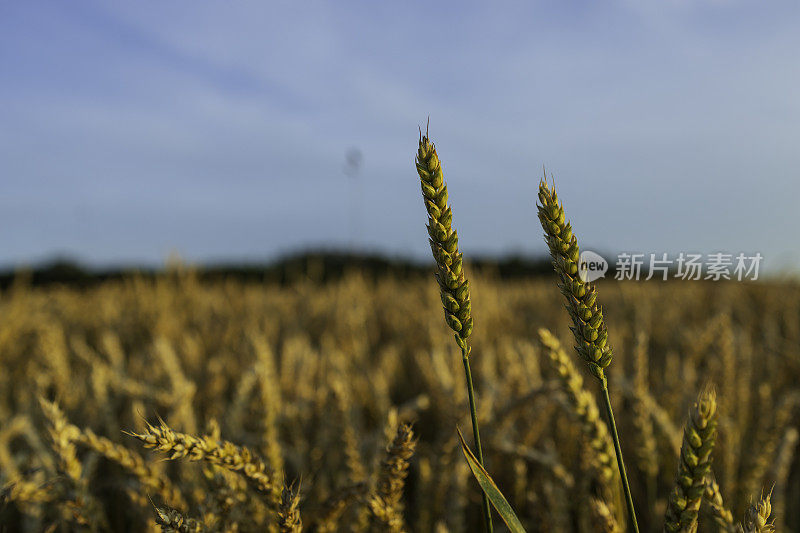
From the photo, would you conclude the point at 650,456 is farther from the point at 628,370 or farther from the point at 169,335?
the point at 169,335

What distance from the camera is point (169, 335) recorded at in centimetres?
412

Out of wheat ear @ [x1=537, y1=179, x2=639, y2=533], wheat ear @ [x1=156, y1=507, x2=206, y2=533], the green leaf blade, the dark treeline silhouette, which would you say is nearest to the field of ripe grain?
wheat ear @ [x1=156, y1=507, x2=206, y2=533]

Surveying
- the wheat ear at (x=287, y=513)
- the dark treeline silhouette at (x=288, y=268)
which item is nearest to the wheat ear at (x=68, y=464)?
the wheat ear at (x=287, y=513)

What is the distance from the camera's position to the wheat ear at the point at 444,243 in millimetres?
648

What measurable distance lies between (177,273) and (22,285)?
4.36ft

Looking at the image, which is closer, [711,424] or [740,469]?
[711,424]

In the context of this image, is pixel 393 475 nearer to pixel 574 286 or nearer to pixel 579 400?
pixel 579 400

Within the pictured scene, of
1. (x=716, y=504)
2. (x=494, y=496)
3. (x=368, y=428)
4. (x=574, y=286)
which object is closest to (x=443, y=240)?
(x=574, y=286)

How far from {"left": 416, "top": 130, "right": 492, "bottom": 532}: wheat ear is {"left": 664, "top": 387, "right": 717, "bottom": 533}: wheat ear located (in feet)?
0.89

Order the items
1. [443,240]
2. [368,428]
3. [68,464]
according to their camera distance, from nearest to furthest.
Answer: [443,240] < [68,464] < [368,428]

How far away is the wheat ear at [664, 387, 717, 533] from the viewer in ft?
2.31

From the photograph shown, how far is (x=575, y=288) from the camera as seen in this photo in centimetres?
67

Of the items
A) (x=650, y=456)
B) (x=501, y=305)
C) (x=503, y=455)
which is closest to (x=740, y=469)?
(x=650, y=456)

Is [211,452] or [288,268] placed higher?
[211,452]
